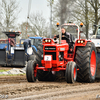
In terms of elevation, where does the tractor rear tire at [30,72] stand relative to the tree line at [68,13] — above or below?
below

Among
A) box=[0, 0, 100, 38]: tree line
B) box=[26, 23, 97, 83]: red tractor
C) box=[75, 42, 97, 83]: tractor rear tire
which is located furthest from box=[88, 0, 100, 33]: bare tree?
box=[75, 42, 97, 83]: tractor rear tire

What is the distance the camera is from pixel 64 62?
347 inches

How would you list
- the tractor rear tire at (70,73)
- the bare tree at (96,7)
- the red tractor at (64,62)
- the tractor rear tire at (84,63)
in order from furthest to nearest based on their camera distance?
the bare tree at (96,7) < the tractor rear tire at (84,63) < the red tractor at (64,62) < the tractor rear tire at (70,73)

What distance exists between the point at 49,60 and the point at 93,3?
1594 cm

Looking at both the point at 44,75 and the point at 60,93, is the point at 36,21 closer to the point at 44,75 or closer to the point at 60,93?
the point at 44,75

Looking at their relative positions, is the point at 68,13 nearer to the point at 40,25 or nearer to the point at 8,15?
the point at 8,15

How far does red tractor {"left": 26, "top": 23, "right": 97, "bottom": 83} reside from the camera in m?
8.14

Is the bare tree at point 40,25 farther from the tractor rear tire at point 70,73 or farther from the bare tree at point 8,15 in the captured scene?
the tractor rear tire at point 70,73

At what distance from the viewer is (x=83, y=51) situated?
8.79 meters

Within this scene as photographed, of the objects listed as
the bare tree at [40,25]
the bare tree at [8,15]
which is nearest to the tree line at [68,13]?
the bare tree at [8,15]

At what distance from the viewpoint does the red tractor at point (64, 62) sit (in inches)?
320

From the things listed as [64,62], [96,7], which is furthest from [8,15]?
[64,62]

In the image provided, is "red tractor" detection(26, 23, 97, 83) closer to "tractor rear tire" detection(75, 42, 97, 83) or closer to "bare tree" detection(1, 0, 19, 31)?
"tractor rear tire" detection(75, 42, 97, 83)

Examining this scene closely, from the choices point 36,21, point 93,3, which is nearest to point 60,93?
point 93,3
